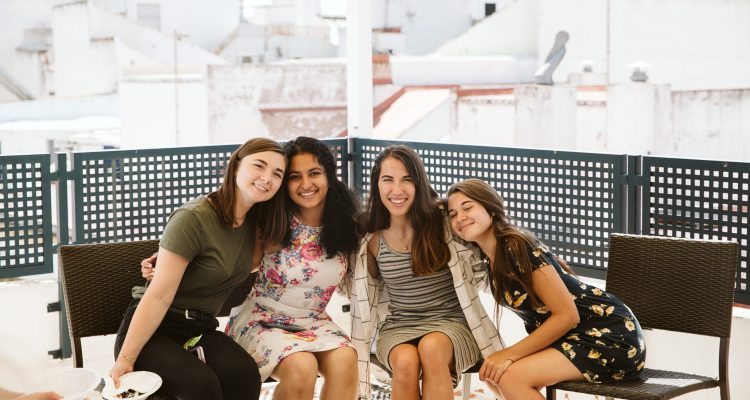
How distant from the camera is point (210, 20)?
28.1 metres

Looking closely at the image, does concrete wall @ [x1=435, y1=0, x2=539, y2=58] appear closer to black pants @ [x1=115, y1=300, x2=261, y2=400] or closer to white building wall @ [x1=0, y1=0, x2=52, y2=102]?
white building wall @ [x1=0, y1=0, x2=52, y2=102]

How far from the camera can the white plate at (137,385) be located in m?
2.48

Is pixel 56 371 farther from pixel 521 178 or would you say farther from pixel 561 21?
pixel 561 21

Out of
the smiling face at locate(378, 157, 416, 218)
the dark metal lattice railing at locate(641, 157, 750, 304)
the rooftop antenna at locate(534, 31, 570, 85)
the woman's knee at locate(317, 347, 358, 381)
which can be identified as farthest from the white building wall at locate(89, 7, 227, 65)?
the woman's knee at locate(317, 347, 358, 381)

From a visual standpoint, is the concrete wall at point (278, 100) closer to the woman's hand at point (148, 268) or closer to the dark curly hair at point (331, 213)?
the dark curly hair at point (331, 213)

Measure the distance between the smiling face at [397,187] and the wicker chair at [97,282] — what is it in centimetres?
78

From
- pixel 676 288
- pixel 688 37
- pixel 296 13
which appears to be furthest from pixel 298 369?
pixel 296 13

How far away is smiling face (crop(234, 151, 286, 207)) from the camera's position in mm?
2889

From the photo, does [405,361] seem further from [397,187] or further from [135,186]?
[135,186]

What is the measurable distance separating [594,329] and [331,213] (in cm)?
92

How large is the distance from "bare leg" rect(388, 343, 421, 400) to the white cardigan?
189 mm

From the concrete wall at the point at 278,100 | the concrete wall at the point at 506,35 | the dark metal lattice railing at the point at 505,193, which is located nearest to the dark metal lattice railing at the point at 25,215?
the dark metal lattice railing at the point at 505,193

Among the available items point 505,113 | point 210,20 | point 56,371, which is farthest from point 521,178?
point 210,20

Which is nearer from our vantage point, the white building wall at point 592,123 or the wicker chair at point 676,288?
the wicker chair at point 676,288
